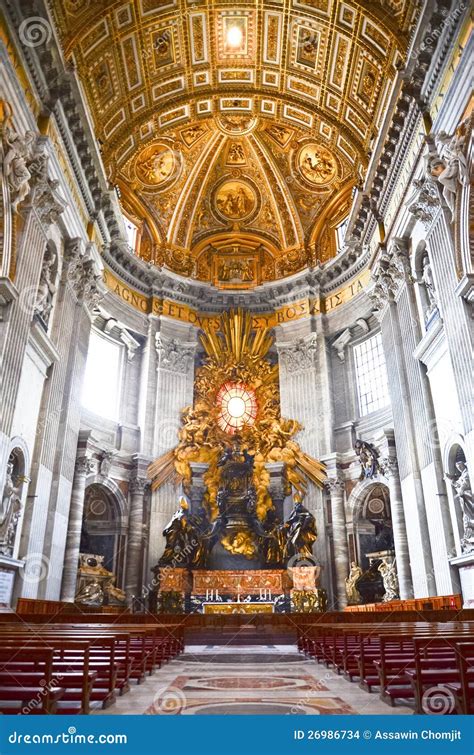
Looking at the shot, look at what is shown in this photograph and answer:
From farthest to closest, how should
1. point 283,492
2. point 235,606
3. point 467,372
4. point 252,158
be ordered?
point 252,158 → point 283,492 → point 235,606 → point 467,372

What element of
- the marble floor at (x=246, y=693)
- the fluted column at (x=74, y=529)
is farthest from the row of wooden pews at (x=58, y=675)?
the fluted column at (x=74, y=529)

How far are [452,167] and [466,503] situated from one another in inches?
241

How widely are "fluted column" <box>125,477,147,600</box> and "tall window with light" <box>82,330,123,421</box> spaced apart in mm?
2274

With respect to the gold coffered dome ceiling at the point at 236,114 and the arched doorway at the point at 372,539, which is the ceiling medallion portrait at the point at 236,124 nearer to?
the gold coffered dome ceiling at the point at 236,114

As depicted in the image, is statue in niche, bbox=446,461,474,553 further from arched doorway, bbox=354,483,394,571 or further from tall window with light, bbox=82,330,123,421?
tall window with light, bbox=82,330,123,421

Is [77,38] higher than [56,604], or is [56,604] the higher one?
[77,38]

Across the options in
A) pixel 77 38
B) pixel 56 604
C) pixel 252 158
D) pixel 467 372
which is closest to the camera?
pixel 467 372

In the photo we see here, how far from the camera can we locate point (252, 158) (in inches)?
793

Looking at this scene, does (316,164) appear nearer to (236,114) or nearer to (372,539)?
(236,114)

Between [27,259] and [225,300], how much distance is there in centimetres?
1057

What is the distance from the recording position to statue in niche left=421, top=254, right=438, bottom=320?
1198 centimetres

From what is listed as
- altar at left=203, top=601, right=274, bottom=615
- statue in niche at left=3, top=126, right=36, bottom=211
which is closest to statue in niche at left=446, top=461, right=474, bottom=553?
altar at left=203, top=601, right=274, bottom=615

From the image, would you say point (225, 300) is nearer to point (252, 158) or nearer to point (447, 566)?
point (252, 158)

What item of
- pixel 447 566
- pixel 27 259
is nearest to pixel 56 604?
pixel 27 259
